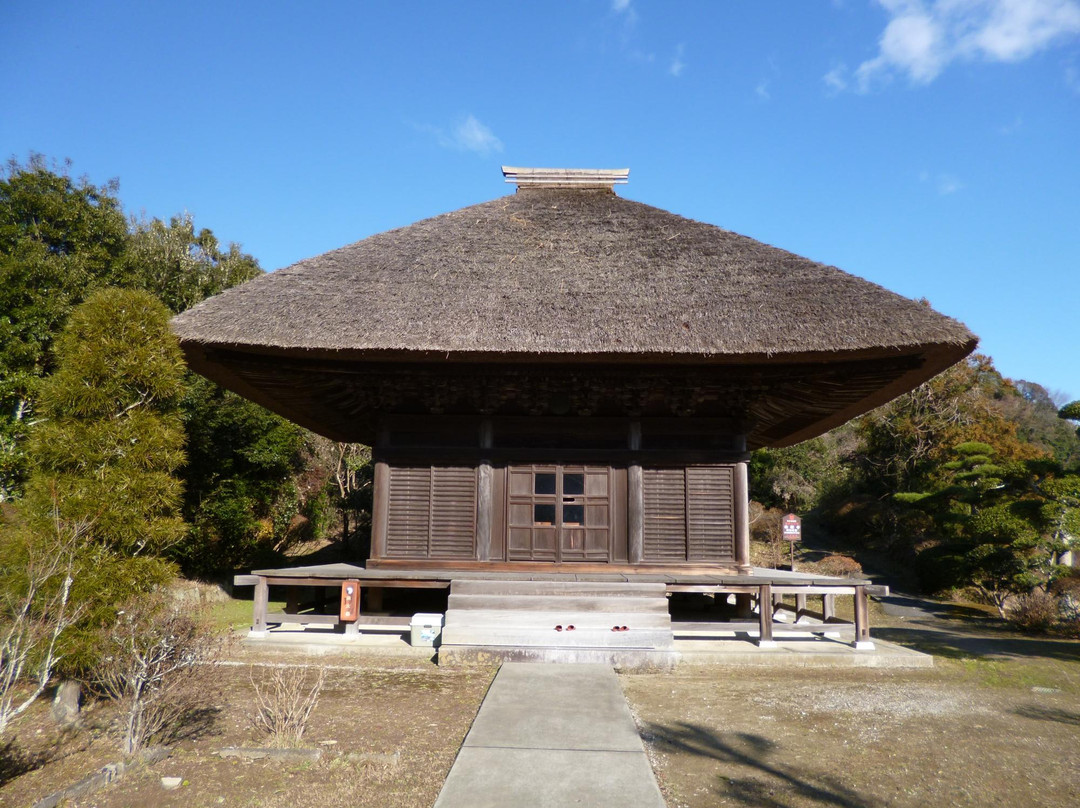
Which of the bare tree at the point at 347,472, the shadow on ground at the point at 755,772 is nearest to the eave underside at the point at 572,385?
the shadow on ground at the point at 755,772

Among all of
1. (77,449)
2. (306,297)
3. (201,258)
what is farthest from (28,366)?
(77,449)

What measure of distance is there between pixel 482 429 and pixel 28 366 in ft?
36.2

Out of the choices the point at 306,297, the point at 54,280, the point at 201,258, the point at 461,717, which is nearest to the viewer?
the point at 461,717

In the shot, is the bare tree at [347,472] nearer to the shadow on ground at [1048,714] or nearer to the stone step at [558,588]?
the stone step at [558,588]

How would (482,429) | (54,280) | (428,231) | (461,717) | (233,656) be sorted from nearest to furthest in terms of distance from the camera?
1. (461,717)
2. (233,656)
3. (482,429)
4. (428,231)
5. (54,280)

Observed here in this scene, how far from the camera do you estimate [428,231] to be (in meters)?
10.0

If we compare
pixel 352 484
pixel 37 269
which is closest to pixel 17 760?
pixel 37 269

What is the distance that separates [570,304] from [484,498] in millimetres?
2814

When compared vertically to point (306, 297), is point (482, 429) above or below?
below

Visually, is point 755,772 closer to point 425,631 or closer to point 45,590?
point 425,631

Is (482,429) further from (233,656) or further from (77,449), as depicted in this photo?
(77,449)

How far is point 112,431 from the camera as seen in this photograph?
5426 mm

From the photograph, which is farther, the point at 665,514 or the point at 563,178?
the point at 563,178

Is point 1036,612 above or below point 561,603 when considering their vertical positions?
below
